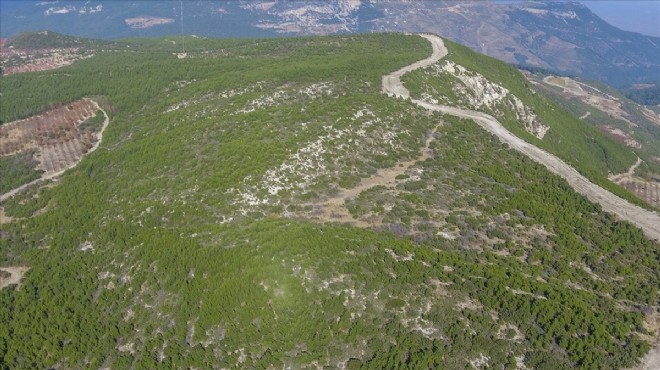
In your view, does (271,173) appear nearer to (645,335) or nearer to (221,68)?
(645,335)

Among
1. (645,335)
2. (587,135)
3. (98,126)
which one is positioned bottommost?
(587,135)

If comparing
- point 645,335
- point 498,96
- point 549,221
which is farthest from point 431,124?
point 645,335

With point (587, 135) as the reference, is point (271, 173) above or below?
above

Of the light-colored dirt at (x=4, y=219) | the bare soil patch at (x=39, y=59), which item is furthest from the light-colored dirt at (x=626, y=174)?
the bare soil patch at (x=39, y=59)

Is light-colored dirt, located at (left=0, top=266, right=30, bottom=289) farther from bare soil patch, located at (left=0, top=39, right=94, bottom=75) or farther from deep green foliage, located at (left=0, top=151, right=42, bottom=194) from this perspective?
bare soil patch, located at (left=0, top=39, right=94, bottom=75)

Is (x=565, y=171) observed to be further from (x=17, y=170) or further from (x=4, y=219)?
(x=17, y=170)

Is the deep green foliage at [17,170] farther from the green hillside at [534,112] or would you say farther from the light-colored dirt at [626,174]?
the light-colored dirt at [626,174]

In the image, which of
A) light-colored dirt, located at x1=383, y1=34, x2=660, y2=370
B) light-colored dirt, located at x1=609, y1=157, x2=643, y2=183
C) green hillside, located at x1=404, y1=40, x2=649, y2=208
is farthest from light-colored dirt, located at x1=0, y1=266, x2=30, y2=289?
light-colored dirt, located at x1=609, y1=157, x2=643, y2=183

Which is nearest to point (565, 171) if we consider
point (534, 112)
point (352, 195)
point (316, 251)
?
point (352, 195)
